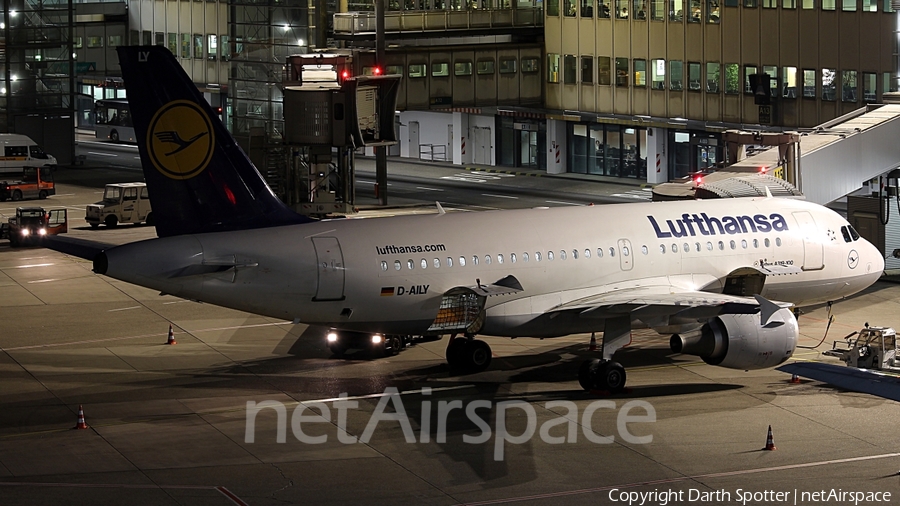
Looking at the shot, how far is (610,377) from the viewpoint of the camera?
119ft

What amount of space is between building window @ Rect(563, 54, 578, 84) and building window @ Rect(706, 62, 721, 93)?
36.0 feet

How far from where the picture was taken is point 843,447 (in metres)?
31.2

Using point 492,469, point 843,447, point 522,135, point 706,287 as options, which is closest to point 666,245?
point 706,287

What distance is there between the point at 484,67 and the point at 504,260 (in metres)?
51.9

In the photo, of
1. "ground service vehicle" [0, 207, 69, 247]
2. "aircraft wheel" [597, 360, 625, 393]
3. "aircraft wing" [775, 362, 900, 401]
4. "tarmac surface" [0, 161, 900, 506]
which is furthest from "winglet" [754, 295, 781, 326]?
"ground service vehicle" [0, 207, 69, 247]

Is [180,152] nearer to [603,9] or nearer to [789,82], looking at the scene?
[789,82]

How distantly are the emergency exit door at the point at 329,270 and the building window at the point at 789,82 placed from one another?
47871 millimetres

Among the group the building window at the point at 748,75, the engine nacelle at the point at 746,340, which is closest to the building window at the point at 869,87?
the building window at the point at 748,75

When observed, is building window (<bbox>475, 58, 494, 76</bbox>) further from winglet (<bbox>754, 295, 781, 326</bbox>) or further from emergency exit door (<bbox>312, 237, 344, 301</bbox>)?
winglet (<bbox>754, 295, 781, 326</bbox>)

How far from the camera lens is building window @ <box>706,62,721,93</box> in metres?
82.2

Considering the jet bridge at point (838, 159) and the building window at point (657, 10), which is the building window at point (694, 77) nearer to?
the building window at point (657, 10)

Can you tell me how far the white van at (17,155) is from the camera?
85000 millimetres

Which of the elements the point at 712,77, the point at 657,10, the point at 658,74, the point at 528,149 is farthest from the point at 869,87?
the point at 528,149

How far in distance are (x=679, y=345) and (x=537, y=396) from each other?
4175 mm
